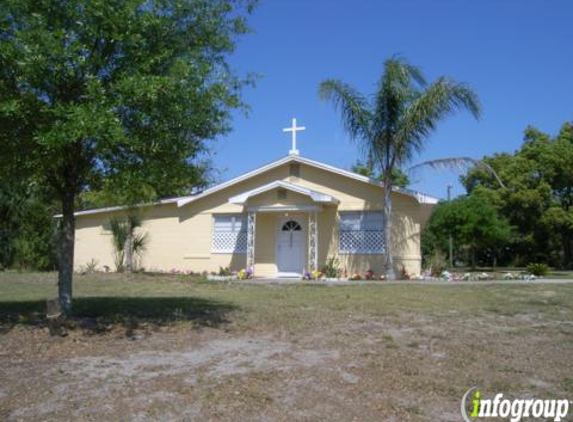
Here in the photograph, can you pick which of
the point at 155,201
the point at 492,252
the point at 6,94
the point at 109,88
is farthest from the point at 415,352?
the point at 492,252

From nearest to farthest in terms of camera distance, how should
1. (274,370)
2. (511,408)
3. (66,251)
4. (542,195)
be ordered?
(511,408), (274,370), (66,251), (542,195)

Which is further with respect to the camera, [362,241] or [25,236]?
[25,236]

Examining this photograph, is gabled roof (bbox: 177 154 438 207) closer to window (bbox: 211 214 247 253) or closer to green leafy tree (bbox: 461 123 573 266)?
window (bbox: 211 214 247 253)

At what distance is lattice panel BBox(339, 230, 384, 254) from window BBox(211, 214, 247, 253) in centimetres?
380

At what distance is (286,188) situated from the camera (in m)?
19.1

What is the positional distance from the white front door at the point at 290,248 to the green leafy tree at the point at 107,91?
11199 millimetres

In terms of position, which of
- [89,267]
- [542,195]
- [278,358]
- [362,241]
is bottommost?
[278,358]

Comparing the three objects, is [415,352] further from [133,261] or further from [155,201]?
[133,261]

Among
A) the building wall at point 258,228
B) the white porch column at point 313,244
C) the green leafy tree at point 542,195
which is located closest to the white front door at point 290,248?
the building wall at point 258,228

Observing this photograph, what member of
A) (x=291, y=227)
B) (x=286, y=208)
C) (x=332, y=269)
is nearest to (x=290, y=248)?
(x=291, y=227)

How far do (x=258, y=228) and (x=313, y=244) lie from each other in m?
2.33

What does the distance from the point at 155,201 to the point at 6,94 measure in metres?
13.1

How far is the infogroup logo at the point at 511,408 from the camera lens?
15.0 feet

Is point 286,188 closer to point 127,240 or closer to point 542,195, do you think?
point 127,240
